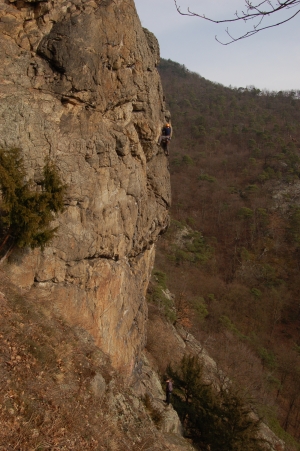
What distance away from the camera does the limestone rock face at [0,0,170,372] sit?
8.76 metres

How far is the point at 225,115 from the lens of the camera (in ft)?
252

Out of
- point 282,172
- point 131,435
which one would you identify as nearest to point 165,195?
point 131,435

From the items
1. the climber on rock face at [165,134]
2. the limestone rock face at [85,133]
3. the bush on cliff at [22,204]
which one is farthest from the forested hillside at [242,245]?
the bush on cliff at [22,204]

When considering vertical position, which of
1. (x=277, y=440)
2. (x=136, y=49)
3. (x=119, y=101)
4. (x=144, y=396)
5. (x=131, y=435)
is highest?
(x=136, y=49)

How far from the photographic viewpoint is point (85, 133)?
9758mm

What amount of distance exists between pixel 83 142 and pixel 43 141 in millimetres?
1225

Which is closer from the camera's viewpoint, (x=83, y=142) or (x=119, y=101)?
(x=83, y=142)

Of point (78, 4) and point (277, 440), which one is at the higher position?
point (78, 4)

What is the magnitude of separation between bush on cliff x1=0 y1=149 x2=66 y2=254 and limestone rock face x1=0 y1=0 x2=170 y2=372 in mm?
830

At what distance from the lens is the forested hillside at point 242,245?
84.1 ft

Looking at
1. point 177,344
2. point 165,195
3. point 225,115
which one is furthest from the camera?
point 225,115

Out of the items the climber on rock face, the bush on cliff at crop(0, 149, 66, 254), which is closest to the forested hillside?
the climber on rock face

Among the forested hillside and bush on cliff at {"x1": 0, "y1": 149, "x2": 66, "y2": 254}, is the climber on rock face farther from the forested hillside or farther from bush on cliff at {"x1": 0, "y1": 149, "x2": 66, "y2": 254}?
bush on cliff at {"x1": 0, "y1": 149, "x2": 66, "y2": 254}

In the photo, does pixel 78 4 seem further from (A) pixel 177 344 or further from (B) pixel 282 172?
(B) pixel 282 172
